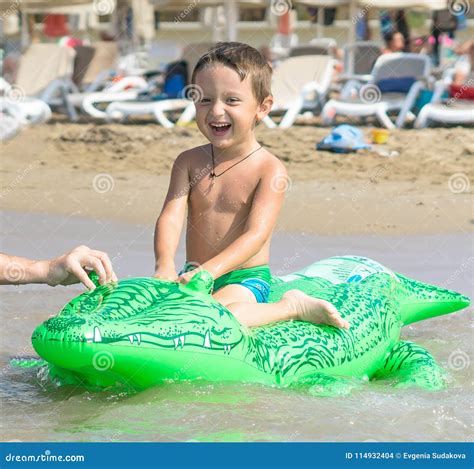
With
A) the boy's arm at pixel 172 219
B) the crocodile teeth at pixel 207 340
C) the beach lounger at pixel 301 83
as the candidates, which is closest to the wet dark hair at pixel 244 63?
the boy's arm at pixel 172 219

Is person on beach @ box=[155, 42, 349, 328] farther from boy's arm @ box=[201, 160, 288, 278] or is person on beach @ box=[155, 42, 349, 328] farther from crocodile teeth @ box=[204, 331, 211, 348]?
crocodile teeth @ box=[204, 331, 211, 348]

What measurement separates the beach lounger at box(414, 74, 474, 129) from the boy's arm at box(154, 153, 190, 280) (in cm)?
839

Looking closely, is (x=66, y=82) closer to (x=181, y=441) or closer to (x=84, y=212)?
(x=84, y=212)

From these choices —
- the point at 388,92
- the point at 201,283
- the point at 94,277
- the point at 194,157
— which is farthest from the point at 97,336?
the point at 388,92

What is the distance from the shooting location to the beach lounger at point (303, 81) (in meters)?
14.1

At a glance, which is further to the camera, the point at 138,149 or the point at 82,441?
the point at 138,149

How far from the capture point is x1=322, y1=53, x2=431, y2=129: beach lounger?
13.3 meters

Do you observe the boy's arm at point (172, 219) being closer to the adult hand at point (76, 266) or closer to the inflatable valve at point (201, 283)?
the inflatable valve at point (201, 283)

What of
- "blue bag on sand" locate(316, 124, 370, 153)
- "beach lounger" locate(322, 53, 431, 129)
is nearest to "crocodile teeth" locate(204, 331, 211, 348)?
"blue bag on sand" locate(316, 124, 370, 153)

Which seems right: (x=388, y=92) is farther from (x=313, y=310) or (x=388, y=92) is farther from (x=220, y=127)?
(x=313, y=310)

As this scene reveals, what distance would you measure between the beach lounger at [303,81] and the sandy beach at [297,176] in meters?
0.90

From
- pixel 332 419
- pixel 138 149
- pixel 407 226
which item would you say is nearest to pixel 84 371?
pixel 332 419

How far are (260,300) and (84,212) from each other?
15.0 ft

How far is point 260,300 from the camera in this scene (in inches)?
175
